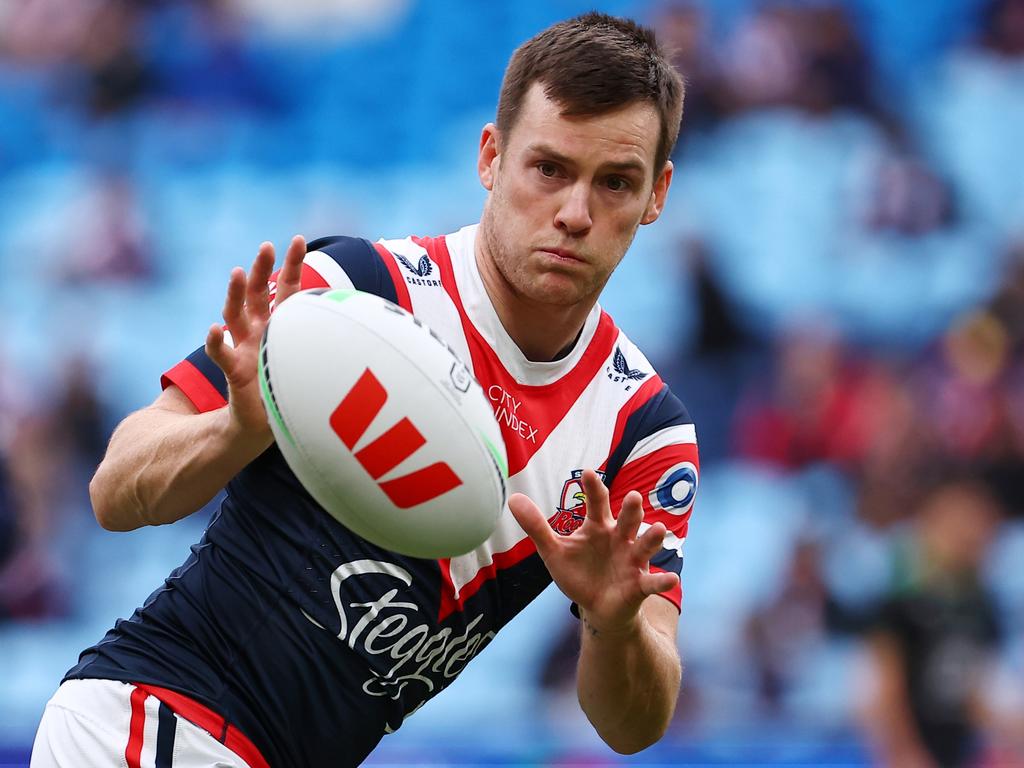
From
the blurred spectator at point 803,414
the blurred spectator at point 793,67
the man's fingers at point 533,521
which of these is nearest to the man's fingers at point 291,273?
the man's fingers at point 533,521

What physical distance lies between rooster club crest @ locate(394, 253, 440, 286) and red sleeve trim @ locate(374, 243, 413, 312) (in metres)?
0.03

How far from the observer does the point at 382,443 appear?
2822 mm

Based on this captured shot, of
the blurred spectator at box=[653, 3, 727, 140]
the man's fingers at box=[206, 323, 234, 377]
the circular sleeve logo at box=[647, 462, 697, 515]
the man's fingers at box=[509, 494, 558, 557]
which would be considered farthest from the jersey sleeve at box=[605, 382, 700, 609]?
the blurred spectator at box=[653, 3, 727, 140]

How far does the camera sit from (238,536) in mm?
3510

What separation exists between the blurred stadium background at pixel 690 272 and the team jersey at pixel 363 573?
184 inches

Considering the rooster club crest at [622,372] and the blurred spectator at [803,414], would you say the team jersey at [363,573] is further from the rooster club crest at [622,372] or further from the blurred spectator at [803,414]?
the blurred spectator at [803,414]

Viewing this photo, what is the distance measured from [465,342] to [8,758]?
567cm

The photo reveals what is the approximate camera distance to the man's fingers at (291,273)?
3036 mm

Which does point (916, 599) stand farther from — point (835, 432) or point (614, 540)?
point (614, 540)

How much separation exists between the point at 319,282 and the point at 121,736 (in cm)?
113

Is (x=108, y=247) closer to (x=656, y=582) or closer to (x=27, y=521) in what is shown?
(x=27, y=521)

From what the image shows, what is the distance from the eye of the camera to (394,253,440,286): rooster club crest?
3.60 meters

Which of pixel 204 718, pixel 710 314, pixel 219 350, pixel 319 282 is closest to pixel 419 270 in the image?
pixel 319 282

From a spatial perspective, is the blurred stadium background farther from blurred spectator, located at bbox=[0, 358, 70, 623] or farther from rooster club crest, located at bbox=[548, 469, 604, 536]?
rooster club crest, located at bbox=[548, 469, 604, 536]
